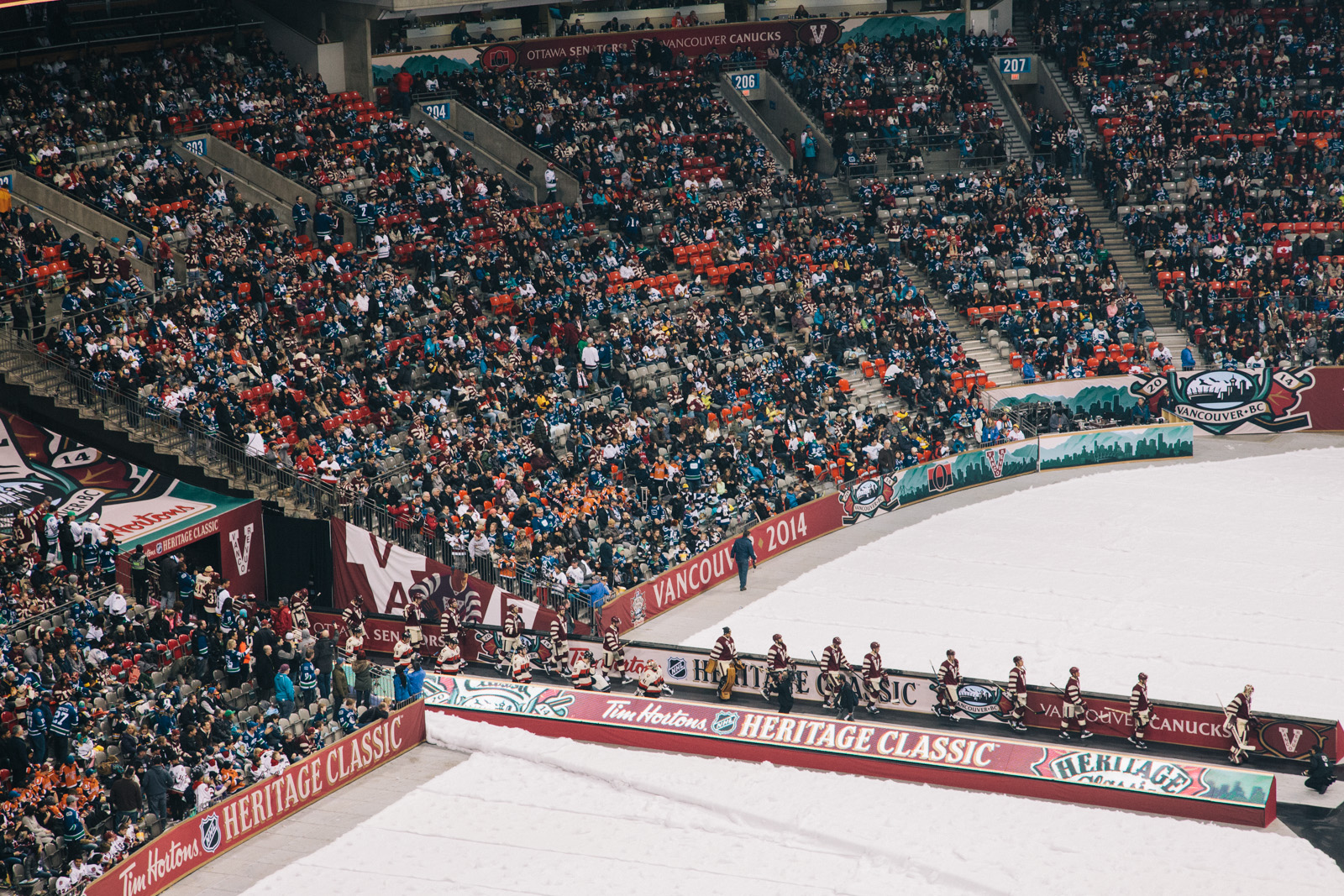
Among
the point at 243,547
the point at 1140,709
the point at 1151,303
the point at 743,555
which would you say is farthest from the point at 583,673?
the point at 1151,303

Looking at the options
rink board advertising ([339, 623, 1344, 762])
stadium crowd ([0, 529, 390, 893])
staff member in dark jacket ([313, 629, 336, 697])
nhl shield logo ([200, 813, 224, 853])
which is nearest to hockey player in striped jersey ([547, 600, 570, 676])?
rink board advertising ([339, 623, 1344, 762])

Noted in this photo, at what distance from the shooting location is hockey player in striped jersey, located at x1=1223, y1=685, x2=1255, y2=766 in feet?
83.6

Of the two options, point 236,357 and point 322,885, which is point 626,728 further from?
point 236,357

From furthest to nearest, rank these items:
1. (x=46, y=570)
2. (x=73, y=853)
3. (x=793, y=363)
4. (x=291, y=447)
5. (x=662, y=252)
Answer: (x=662, y=252), (x=793, y=363), (x=291, y=447), (x=46, y=570), (x=73, y=853)

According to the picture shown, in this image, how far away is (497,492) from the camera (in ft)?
113

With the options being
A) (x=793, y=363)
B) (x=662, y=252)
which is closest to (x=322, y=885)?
(x=793, y=363)

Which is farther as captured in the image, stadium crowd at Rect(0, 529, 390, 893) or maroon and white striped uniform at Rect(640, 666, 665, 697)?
maroon and white striped uniform at Rect(640, 666, 665, 697)

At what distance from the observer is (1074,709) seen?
Result: 1055 inches

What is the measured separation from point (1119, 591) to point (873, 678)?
7.86 metres

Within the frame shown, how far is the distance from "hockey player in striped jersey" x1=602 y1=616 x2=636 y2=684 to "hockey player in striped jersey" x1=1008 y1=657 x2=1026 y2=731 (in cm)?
707

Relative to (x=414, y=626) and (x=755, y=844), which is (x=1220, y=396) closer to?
(x=414, y=626)

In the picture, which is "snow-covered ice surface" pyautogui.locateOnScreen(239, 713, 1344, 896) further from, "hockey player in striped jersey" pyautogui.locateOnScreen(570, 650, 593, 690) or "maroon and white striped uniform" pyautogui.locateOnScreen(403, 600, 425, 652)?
"maroon and white striped uniform" pyautogui.locateOnScreen(403, 600, 425, 652)

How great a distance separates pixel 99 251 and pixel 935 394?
21.2 m

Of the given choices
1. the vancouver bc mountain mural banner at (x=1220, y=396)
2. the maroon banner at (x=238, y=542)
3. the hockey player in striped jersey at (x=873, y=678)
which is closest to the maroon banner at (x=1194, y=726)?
the hockey player in striped jersey at (x=873, y=678)
